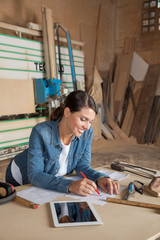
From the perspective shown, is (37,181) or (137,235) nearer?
(137,235)

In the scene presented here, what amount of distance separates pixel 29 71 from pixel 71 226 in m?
3.86

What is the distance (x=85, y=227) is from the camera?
40.0 inches

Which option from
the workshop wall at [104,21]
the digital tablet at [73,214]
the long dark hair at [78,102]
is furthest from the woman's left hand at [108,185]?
the workshop wall at [104,21]

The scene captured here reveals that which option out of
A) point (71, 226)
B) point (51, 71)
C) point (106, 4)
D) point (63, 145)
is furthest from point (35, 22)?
point (71, 226)

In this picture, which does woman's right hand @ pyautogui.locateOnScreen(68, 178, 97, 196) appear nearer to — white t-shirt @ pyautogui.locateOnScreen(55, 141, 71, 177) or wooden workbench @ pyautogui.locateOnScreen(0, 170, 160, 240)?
wooden workbench @ pyautogui.locateOnScreen(0, 170, 160, 240)

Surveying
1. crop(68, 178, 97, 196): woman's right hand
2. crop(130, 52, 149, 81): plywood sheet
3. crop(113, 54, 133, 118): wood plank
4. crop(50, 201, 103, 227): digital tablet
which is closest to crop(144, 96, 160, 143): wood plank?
crop(130, 52, 149, 81): plywood sheet

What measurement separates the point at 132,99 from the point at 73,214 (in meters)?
5.57

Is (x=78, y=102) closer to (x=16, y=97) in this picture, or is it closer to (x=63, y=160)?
(x=63, y=160)

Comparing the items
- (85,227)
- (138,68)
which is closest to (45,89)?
(138,68)

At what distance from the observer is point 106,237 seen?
937mm

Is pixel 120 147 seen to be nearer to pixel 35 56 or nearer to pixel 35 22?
pixel 35 56

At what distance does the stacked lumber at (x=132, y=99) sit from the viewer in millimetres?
6047

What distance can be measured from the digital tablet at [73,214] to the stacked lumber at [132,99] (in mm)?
5036

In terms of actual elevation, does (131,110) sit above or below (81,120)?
below
